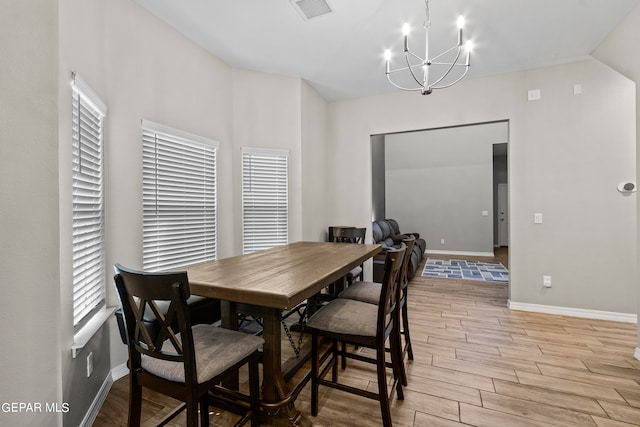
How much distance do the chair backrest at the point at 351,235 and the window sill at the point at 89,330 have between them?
7.81 feet

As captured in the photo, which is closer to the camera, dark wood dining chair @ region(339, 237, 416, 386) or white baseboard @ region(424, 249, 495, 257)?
dark wood dining chair @ region(339, 237, 416, 386)

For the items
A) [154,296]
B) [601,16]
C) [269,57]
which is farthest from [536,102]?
[154,296]

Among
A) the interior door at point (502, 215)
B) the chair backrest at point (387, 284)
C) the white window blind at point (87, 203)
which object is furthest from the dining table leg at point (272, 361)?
the interior door at point (502, 215)

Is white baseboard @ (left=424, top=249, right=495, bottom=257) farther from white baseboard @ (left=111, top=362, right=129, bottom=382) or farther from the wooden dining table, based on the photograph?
white baseboard @ (left=111, top=362, right=129, bottom=382)

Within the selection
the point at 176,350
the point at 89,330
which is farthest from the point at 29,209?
the point at 89,330

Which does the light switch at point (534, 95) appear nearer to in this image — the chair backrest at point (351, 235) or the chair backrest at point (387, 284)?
the chair backrest at point (351, 235)

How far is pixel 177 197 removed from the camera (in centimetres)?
273

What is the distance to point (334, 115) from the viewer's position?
4.57 m

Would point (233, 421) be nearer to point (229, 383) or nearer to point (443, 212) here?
point (229, 383)

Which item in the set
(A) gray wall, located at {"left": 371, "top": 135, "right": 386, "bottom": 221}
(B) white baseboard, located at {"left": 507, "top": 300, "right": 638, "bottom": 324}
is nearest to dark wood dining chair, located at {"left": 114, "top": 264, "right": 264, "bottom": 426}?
(B) white baseboard, located at {"left": 507, "top": 300, "right": 638, "bottom": 324}

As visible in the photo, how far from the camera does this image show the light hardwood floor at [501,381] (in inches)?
66.5

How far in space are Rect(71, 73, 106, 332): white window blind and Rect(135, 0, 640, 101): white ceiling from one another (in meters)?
1.20

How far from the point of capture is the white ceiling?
239 cm

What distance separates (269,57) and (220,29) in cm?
64
